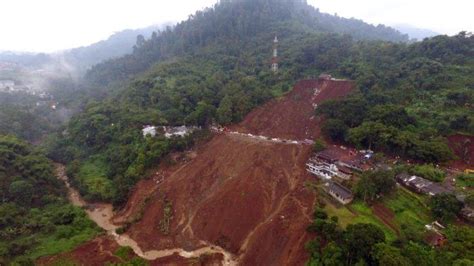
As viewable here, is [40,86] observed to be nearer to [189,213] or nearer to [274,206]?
[189,213]

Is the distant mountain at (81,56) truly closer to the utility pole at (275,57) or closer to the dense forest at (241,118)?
the dense forest at (241,118)

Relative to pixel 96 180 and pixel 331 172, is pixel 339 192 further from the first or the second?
pixel 96 180

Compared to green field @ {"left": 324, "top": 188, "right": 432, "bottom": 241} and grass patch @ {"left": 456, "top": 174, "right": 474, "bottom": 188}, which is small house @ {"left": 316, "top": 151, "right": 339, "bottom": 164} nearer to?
green field @ {"left": 324, "top": 188, "right": 432, "bottom": 241}

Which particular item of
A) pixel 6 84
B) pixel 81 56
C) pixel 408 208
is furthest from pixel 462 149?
pixel 81 56

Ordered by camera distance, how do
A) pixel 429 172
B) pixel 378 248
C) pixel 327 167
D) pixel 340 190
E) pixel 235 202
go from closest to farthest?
pixel 378 248 → pixel 340 190 → pixel 429 172 → pixel 235 202 → pixel 327 167

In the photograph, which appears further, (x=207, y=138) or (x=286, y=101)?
(x=286, y=101)

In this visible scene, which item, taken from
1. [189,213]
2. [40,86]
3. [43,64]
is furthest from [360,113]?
[43,64]
